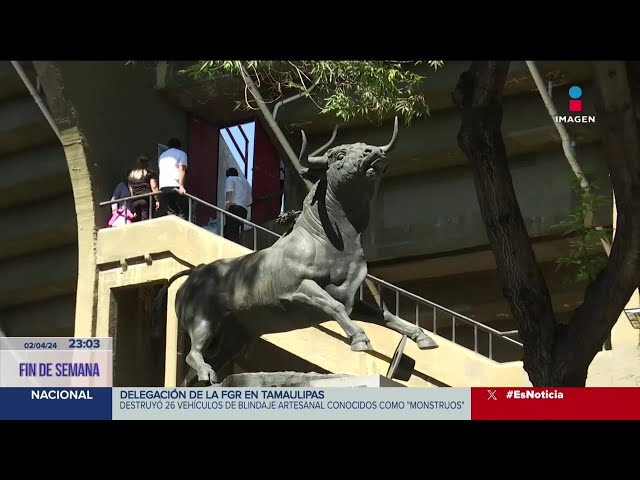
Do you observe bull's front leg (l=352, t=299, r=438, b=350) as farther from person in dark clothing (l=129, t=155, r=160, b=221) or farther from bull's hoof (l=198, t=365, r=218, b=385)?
person in dark clothing (l=129, t=155, r=160, b=221)

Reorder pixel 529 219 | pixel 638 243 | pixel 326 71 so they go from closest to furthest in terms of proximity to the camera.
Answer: pixel 638 243, pixel 326 71, pixel 529 219

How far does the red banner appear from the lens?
13.1 metres

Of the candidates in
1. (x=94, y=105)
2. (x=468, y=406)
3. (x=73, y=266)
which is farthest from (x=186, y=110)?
(x=468, y=406)

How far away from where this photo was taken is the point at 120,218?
1983cm

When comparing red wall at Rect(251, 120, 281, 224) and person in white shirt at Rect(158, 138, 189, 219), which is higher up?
red wall at Rect(251, 120, 281, 224)

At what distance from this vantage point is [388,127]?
2097 cm

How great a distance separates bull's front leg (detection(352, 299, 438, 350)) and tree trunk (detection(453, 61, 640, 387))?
1279mm

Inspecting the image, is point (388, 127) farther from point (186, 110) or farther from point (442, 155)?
point (186, 110)

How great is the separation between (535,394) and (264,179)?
9.91m

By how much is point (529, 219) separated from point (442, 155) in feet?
5.22

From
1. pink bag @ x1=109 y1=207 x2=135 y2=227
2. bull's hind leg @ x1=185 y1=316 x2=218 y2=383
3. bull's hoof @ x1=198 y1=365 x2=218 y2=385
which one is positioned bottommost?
bull's hoof @ x1=198 y1=365 x2=218 y2=385

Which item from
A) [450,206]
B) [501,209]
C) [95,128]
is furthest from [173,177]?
[501,209]

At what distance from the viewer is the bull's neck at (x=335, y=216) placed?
14.4 m
